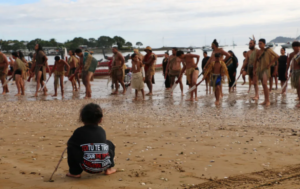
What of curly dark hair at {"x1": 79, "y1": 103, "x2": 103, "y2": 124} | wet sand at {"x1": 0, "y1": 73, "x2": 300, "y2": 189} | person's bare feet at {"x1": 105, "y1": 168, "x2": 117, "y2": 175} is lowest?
wet sand at {"x1": 0, "y1": 73, "x2": 300, "y2": 189}

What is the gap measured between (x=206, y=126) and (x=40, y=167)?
3.65 meters

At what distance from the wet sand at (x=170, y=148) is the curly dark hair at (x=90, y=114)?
0.60 meters

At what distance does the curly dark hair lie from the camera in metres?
4.46

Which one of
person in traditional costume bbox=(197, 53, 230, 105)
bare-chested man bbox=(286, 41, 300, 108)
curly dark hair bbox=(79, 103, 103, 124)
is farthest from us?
person in traditional costume bbox=(197, 53, 230, 105)

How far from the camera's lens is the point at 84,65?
13328 millimetres

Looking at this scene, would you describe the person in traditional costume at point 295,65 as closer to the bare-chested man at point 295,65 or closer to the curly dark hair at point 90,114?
the bare-chested man at point 295,65

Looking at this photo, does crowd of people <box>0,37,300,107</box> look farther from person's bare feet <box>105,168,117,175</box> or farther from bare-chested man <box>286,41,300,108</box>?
person's bare feet <box>105,168,117,175</box>

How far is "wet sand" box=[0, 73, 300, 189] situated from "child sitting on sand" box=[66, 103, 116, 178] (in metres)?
0.13

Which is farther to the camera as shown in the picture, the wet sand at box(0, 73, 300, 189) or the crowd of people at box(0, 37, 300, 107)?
the crowd of people at box(0, 37, 300, 107)

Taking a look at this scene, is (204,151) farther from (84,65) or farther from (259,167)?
(84,65)

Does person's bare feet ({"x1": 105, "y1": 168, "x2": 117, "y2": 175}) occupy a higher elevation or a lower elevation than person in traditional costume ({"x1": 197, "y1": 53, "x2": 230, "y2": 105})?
lower

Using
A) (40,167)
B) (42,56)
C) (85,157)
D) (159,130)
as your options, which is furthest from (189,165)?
(42,56)

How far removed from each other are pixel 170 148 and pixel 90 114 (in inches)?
68.2

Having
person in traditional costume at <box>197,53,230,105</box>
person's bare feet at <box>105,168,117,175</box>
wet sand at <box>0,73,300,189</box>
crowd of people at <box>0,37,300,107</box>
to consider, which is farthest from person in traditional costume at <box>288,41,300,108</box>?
person's bare feet at <box>105,168,117,175</box>
